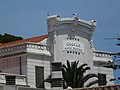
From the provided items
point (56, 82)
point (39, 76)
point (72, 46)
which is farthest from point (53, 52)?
point (56, 82)

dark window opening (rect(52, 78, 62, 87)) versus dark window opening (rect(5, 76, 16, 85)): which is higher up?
dark window opening (rect(5, 76, 16, 85))

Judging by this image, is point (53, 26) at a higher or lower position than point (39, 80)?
higher

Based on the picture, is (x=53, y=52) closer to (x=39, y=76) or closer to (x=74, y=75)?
(x=39, y=76)

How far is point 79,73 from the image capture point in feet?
177

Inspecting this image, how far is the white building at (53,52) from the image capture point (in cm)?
5581

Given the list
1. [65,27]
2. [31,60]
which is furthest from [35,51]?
[65,27]

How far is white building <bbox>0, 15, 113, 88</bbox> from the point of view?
55.8 meters

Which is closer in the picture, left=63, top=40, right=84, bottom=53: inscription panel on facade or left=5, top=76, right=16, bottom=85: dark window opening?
left=5, top=76, right=16, bottom=85: dark window opening

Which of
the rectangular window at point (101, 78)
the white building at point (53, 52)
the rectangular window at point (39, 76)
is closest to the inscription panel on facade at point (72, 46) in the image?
the white building at point (53, 52)

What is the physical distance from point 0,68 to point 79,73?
28.0 ft

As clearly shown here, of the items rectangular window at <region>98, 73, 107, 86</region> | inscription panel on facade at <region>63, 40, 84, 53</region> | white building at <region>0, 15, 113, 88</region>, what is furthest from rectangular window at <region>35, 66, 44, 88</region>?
rectangular window at <region>98, 73, 107, 86</region>

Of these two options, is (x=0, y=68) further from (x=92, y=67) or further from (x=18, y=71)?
(x=92, y=67)

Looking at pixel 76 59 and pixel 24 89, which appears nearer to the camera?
pixel 24 89

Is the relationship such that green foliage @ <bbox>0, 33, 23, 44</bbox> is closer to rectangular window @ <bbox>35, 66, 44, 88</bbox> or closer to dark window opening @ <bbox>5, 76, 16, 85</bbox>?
rectangular window @ <bbox>35, 66, 44, 88</bbox>
